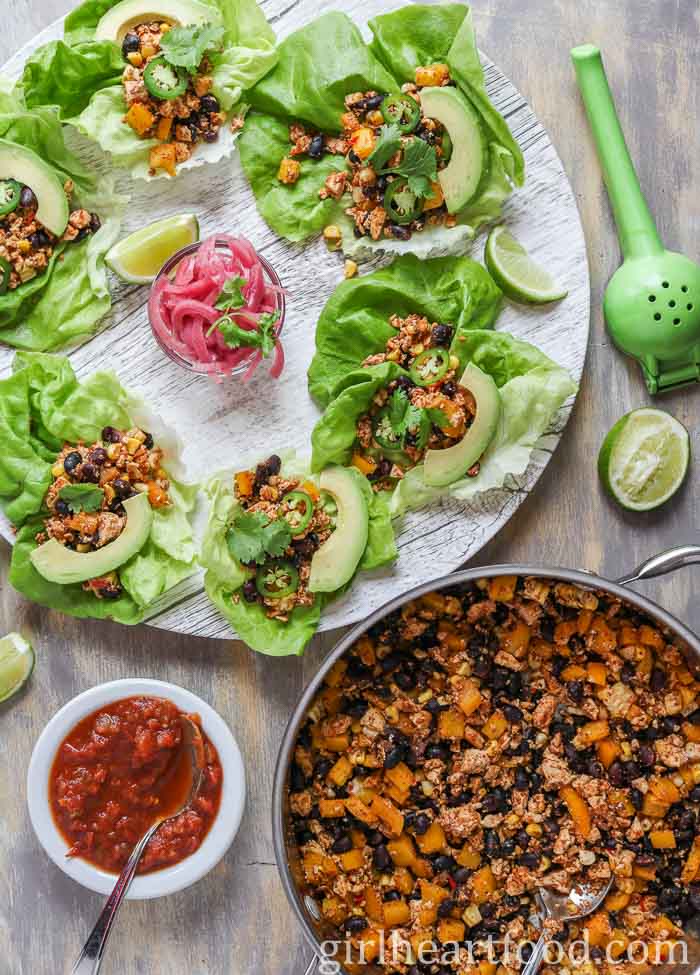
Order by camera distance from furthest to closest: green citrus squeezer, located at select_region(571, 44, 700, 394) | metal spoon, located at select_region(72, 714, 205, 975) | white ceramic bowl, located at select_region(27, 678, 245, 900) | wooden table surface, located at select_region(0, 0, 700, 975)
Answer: wooden table surface, located at select_region(0, 0, 700, 975) < green citrus squeezer, located at select_region(571, 44, 700, 394) < white ceramic bowl, located at select_region(27, 678, 245, 900) < metal spoon, located at select_region(72, 714, 205, 975)

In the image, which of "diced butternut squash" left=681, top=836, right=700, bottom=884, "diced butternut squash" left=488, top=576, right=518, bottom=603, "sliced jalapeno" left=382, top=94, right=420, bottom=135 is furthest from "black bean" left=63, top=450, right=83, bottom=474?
"diced butternut squash" left=681, top=836, right=700, bottom=884

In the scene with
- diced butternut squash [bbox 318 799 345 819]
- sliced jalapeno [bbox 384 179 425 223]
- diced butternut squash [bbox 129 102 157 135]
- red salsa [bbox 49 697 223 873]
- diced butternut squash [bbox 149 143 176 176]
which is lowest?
diced butternut squash [bbox 318 799 345 819]

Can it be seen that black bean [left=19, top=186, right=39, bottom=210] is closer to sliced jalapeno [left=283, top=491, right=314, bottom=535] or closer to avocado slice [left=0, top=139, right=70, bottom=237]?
avocado slice [left=0, top=139, right=70, bottom=237]

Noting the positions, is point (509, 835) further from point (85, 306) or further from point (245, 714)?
point (85, 306)

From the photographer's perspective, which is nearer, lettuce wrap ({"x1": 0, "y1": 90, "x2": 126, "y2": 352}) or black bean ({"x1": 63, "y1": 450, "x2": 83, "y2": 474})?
black bean ({"x1": 63, "y1": 450, "x2": 83, "y2": 474})

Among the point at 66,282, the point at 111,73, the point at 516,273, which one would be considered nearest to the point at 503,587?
the point at 516,273

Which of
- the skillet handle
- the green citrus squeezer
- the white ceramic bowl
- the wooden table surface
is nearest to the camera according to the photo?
the skillet handle

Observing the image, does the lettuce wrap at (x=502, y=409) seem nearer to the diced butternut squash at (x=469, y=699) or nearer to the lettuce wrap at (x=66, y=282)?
the diced butternut squash at (x=469, y=699)

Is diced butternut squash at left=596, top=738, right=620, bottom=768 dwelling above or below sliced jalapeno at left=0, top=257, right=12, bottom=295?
below

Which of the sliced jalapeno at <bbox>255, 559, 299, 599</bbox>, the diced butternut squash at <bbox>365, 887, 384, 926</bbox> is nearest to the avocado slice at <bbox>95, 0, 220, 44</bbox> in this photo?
the sliced jalapeno at <bbox>255, 559, 299, 599</bbox>
